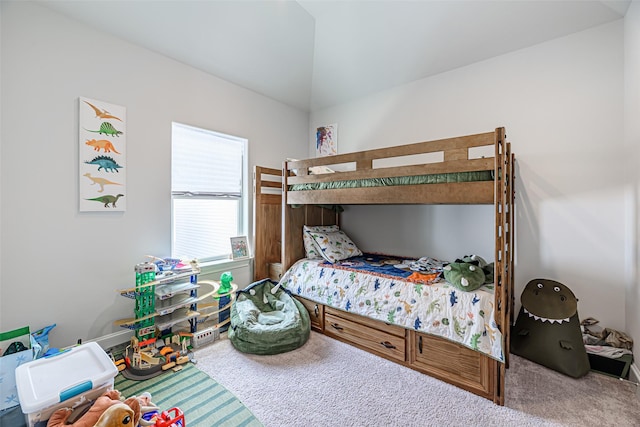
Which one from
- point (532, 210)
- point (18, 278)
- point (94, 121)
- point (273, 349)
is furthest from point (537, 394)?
point (94, 121)

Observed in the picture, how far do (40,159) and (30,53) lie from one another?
0.74m

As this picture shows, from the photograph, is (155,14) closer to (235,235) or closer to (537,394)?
(235,235)

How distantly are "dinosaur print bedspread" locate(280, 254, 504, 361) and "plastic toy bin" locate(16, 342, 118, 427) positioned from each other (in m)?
1.67

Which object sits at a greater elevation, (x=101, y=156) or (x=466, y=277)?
(x=101, y=156)

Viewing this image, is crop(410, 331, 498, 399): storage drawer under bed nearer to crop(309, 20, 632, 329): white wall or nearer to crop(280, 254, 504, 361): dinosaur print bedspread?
crop(280, 254, 504, 361): dinosaur print bedspread

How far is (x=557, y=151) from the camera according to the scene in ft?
7.86

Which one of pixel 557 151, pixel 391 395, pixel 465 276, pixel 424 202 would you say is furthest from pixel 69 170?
pixel 557 151

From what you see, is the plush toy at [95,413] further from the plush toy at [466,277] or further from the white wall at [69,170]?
the plush toy at [466,277]

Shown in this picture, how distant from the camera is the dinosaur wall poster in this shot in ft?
7.07

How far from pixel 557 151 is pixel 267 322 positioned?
2.98 m

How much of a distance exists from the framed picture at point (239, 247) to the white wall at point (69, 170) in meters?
0.72

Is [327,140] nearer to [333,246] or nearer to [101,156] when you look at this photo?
[333,246]

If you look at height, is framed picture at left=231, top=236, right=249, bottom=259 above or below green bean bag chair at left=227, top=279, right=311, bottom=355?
above

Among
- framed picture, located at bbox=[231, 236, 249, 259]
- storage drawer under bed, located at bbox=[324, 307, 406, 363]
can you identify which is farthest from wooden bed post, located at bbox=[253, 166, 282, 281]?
storage drawer under bed, located at bbox=[324, 307, 406, 363]
